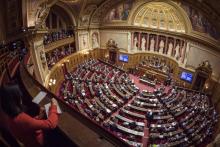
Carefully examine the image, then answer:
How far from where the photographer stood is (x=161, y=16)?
29531mm

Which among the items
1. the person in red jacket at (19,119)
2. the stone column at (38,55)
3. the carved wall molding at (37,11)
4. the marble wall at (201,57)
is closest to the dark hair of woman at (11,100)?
the person in red jacket at (19,119)

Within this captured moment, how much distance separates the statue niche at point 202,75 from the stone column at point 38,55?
18.8 m

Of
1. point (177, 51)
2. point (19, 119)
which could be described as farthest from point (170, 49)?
point (19, 119)

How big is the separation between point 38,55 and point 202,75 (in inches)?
777

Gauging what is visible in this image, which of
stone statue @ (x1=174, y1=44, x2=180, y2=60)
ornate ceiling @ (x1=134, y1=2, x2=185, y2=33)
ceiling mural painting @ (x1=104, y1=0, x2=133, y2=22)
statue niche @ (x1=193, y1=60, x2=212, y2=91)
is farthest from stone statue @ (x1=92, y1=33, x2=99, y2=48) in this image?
statue niche @ (x1=193, y1=60, x2=212, y2=91)

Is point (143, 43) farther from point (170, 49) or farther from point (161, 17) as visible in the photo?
point (161, 17)

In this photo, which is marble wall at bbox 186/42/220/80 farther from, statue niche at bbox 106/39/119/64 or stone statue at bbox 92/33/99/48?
stone statue at bbox 92/33/99/48

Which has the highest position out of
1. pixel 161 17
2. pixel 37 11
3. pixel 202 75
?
pixel 161 17

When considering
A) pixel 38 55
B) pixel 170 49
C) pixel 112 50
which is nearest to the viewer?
pixel 38 55

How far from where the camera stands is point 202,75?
2544 centimetres

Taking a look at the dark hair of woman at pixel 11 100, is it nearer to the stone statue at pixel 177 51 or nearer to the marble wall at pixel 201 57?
the marble wall at pixel 201 57

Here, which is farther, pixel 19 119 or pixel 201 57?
pixel 201 57

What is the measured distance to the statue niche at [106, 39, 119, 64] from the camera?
33219mm

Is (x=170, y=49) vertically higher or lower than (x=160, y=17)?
lower
